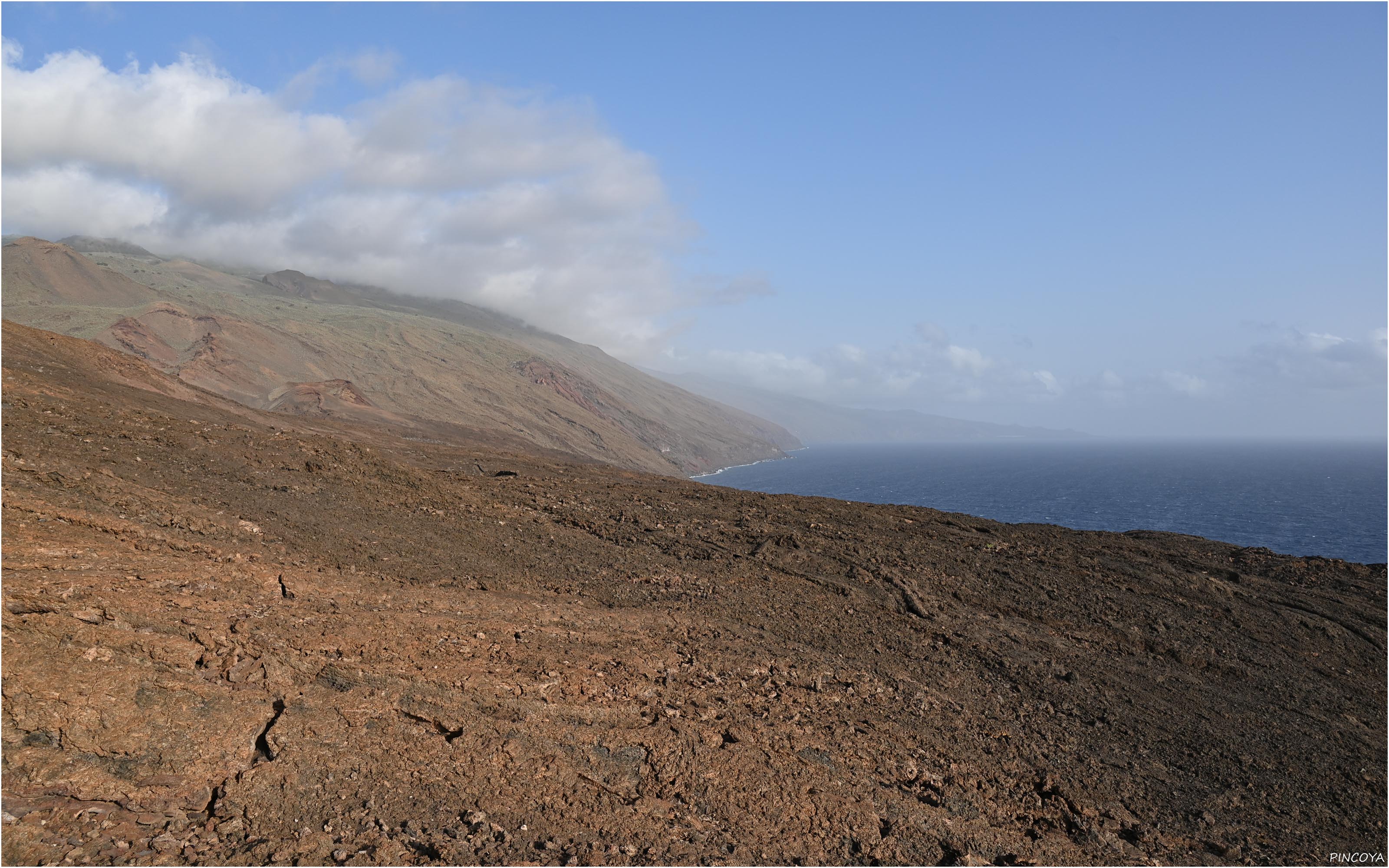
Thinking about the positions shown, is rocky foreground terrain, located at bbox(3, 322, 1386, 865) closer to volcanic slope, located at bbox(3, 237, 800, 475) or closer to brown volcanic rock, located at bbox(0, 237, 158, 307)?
volcanic slope, located at bbox(3, 237, 800, 475)

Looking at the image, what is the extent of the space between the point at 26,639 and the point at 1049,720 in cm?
1221

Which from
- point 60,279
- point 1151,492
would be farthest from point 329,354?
point 1151,492

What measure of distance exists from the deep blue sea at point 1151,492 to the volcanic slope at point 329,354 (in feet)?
90.6

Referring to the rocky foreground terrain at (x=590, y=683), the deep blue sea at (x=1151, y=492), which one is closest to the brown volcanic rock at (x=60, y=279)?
the deep blue sea at (x=1151, y=492)

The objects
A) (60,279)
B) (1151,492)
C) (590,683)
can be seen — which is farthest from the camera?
(1151,492)

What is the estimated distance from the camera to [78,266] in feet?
304

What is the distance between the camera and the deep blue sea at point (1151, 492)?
62.6 metres

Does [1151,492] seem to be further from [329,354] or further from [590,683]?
[329,354]

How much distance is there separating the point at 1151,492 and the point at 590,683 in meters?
112

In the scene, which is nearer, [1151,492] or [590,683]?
[590,683]

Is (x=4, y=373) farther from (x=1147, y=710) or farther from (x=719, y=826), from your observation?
(x=1147, y=710)

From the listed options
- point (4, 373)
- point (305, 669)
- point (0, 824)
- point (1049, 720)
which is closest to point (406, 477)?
point (305, 669)

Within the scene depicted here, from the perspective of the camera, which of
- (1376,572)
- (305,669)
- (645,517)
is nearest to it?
(305,669)

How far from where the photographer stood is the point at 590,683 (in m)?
8.88
